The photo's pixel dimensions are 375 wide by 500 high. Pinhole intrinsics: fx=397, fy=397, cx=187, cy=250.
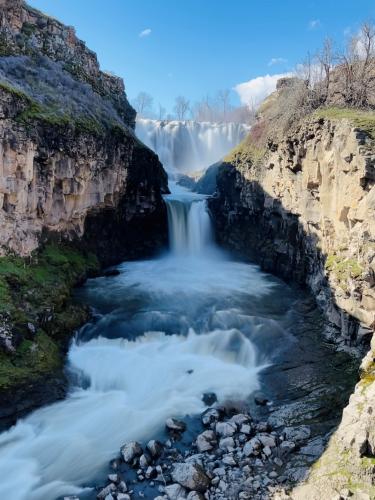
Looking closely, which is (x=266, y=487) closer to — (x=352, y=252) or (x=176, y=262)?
(x=352, y=252)

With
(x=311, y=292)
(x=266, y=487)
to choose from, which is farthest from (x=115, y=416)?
(x=311, y=292)

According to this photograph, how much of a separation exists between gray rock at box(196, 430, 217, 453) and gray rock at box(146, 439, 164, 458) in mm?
859

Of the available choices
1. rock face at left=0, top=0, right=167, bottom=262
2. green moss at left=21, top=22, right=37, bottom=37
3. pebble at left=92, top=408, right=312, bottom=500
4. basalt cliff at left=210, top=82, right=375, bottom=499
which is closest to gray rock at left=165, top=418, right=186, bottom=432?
pebble at left=92, top=408, right=312, bottom=500

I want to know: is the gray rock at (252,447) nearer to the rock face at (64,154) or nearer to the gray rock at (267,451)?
the gray rock at (267,451)

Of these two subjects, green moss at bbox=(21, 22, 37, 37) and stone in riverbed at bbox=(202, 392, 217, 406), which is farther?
green moss at bbox=(21, 22, 37, 37)

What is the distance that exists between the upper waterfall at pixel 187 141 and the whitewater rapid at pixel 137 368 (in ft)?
109

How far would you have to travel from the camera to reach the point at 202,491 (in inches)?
300

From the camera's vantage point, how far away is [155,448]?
885cm

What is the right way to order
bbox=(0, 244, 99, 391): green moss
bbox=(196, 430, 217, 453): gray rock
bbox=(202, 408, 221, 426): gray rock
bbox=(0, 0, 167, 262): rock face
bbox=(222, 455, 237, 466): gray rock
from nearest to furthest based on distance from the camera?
bbox=(222, 455, 237, 466): gray rock < bbox=(196, 430, 217, 453): gray rock < bbox=(202, 408, 221, 426): gray rock < bbox=(0, 244, 99, 391): green moss < bbox=(0, 0, 167, 262): rock face

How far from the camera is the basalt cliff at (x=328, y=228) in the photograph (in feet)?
24.3

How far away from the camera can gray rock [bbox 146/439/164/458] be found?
28.8ft

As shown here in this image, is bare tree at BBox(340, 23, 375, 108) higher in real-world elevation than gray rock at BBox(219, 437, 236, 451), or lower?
higher

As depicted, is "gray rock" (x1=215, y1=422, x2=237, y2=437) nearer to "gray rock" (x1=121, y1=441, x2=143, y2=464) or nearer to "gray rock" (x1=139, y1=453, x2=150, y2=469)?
"gray rock" (x1=139, y1=453, x2=150, y2=469)

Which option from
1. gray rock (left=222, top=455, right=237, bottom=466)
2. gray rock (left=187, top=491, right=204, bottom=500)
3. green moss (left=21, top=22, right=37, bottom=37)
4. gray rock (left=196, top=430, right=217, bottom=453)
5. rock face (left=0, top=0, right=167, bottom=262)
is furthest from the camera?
green moss (left=21, top=22, right=37, bottom=37)
